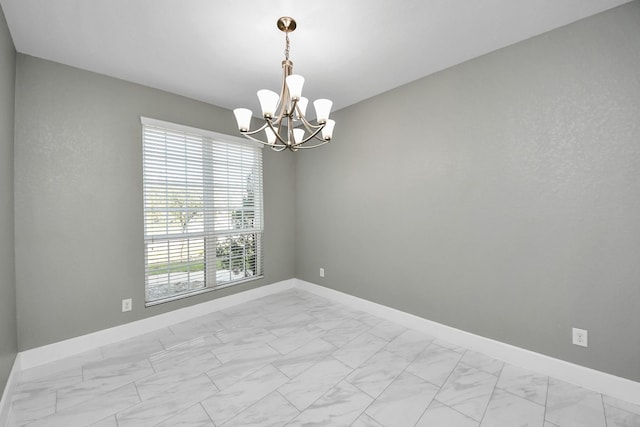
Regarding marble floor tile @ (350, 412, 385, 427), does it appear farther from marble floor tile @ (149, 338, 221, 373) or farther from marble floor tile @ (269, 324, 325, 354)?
marble floor tile @ (149, 338, 221, 373)

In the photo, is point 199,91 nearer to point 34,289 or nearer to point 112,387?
point 34,289

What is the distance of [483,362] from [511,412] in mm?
568

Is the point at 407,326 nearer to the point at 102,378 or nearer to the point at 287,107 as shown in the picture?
the point at 287,107

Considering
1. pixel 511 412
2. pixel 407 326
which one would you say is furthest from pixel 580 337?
pixel 407 326

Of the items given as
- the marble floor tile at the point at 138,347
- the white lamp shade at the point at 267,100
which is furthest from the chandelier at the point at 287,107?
the marble floor tile at the point at 138,347

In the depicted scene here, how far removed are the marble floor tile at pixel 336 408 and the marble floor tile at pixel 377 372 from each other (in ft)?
0.25

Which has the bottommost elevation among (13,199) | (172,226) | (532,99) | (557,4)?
(172,226)

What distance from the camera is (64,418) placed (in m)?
1.65

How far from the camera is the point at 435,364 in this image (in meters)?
2.20

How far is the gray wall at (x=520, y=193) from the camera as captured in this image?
1780 millimetres

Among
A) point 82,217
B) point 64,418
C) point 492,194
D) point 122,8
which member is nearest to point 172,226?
point 82,217

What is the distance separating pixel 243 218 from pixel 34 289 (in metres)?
2.08

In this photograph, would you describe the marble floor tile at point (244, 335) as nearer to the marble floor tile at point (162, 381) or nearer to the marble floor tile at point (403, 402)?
the marble floor tile at point (162, 381)

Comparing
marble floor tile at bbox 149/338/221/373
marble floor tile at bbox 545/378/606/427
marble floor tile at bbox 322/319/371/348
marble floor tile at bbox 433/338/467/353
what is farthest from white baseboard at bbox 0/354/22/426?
marble floor tile at bbox 545/378/606/427
